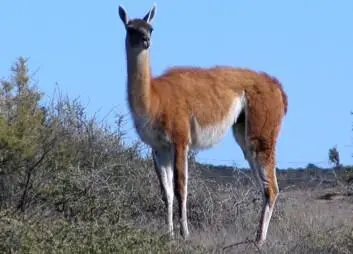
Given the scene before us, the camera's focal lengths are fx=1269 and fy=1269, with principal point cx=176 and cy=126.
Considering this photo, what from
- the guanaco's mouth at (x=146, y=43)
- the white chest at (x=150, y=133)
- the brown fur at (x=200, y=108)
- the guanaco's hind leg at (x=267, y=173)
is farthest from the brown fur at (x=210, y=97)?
the guanaco's mouth at (x=146, y=43)

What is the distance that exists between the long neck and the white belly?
86 centimetres

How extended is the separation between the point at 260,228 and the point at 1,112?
12.1 ft

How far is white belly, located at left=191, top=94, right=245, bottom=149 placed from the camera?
1681 cm

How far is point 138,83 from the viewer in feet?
53.4

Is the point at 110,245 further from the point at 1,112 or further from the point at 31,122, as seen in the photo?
the point at 1,112

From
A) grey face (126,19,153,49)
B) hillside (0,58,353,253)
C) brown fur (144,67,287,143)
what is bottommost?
hillside (0,58,353,253)

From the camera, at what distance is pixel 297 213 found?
18.1m

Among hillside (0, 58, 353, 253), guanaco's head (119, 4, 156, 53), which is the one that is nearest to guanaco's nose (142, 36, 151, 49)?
guanaco's head (119, 4, 156, 53)

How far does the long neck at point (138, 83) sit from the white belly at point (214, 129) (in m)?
0.86

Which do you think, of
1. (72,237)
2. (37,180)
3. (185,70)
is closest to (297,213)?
(185,70)

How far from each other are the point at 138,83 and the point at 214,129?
4.50ft

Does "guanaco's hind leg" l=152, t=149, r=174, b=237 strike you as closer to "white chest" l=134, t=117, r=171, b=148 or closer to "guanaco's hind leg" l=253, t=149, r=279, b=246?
"white chest" l=134, t=117, r=171, b=148

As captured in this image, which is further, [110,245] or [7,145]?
[7,145]

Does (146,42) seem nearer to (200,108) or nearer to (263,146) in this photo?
(200,108)
